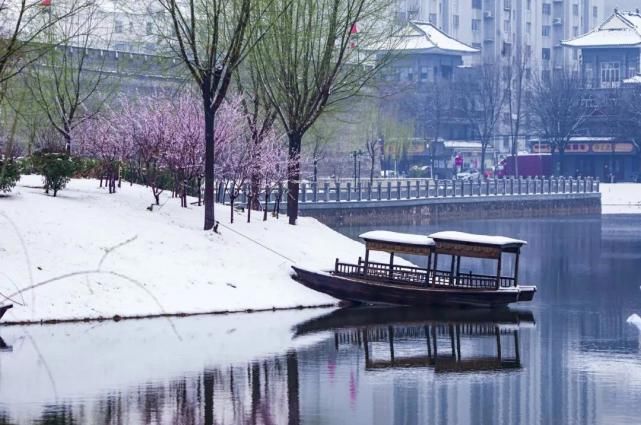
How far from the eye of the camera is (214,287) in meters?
31.0

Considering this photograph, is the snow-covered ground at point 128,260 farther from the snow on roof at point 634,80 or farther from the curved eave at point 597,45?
the curved eave at point 597,45

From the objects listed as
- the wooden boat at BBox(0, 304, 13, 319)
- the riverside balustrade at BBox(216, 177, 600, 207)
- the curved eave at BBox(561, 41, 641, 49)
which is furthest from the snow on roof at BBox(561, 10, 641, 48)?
the wooden boat at BBox(0, 304, 13, 319)

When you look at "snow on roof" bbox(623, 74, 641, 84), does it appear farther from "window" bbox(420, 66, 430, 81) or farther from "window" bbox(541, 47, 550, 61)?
"window" bbox(541, 47, 550, 61)

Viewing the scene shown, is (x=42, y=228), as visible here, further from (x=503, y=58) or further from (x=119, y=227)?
(x=503, y=58)

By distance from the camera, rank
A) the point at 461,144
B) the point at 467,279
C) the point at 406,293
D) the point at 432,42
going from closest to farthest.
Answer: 1. the point at 406,293
2. the point at 467,279
3. the point at 461,144
4. the point at 432,42

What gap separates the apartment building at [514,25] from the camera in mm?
139625

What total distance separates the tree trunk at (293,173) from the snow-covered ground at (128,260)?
4.59m

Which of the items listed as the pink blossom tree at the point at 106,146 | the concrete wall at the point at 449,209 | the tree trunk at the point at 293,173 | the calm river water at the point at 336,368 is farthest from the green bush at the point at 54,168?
the concrete wall at the point at 449,209

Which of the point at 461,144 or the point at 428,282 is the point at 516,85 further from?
the point at 428,282

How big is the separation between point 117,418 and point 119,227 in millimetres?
12538

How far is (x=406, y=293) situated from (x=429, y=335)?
3.37 metres

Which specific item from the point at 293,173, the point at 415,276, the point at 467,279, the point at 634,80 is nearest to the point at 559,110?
the point at 634,80

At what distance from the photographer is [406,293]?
1251 inches

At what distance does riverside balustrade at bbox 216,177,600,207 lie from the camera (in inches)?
2694
